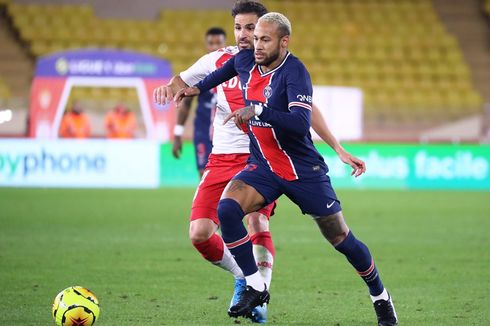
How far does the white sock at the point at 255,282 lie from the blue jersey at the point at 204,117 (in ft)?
16.0

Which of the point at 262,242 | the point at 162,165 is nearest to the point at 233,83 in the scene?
the point at 262,242

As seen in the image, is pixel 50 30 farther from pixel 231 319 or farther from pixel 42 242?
pixel 231 319

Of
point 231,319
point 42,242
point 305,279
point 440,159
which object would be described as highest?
point 231,319

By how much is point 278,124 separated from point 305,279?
3.16m

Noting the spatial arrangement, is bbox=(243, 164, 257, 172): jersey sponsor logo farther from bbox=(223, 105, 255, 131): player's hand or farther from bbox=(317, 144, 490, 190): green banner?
bbox=(317, 144, 490, 190): green banner

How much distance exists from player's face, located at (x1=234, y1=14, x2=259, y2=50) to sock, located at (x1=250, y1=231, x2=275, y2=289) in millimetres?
1468

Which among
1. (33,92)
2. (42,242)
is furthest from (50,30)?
(42,242)

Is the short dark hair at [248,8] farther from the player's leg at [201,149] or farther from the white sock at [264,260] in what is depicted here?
the player's leg at [201,149]

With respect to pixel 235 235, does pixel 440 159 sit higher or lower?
lower

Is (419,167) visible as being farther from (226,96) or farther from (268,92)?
(268,92)

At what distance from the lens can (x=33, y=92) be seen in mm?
23266

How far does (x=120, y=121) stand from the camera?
77.8ft

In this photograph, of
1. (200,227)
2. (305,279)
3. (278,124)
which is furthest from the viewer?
(305,279)

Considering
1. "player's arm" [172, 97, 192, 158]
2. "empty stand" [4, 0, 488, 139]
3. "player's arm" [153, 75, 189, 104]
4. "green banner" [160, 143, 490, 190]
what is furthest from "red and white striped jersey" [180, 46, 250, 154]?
"empty stand" [4, 0, 488, 139]
